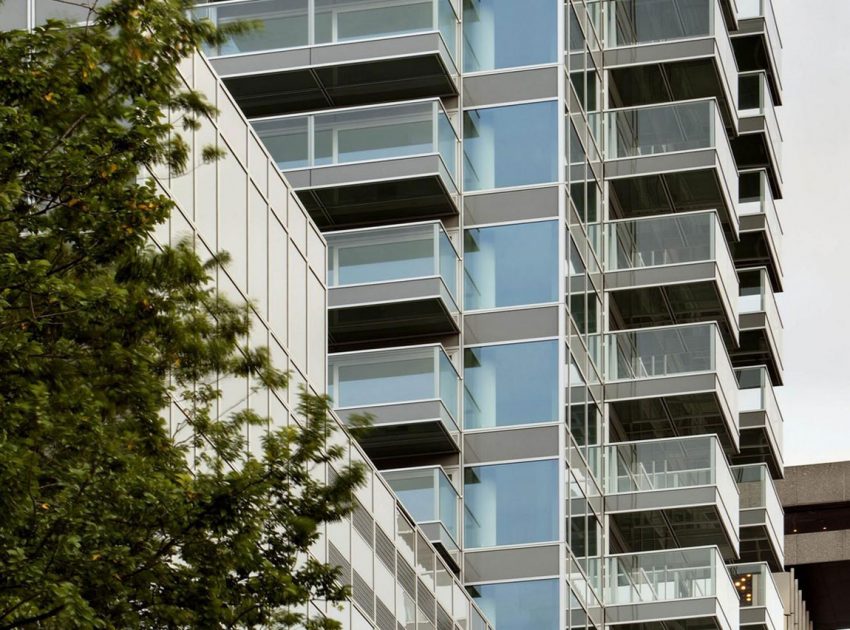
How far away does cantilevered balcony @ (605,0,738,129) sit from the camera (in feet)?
182

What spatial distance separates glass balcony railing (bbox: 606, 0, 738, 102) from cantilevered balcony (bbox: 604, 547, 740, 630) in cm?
1218

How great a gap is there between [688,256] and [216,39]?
33.5 metres

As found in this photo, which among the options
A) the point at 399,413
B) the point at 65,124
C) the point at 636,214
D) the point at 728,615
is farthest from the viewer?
the point at 636,214

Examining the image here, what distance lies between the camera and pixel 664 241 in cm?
5425

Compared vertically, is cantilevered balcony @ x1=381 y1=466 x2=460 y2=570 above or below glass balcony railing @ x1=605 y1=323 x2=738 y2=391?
below

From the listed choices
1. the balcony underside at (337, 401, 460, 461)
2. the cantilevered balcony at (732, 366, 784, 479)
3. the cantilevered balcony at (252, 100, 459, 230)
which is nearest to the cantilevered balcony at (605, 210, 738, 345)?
the cantilevered balcony at (252, 100, 459, 230)

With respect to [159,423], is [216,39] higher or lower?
higher

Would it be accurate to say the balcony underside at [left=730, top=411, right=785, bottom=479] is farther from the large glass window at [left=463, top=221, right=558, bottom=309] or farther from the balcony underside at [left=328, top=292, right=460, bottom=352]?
the balcony underside at [left=328, top=292, right=460, bottom=352]

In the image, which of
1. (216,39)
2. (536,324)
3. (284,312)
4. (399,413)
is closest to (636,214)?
(536,324)

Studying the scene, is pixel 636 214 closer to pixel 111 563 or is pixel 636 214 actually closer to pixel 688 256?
pixel 688 256

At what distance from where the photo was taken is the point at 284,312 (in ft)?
107

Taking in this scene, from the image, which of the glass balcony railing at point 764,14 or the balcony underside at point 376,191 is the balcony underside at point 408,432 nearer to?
the balcony underside at point 376,191

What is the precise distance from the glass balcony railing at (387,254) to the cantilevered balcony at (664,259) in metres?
6.86

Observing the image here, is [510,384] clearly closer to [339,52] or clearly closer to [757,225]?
[339,52]
